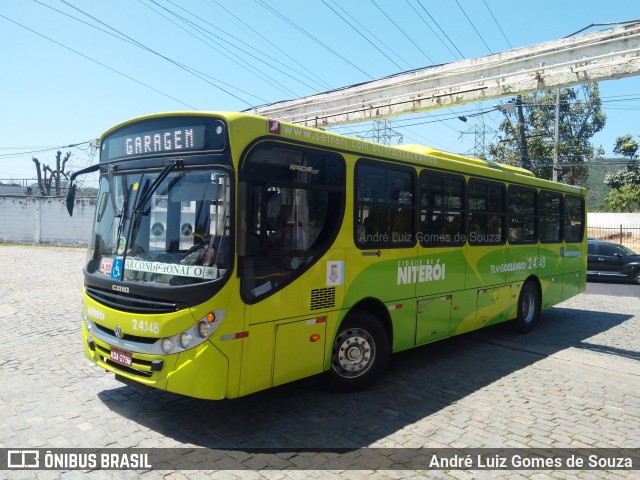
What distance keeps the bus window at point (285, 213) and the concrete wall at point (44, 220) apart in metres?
28.2

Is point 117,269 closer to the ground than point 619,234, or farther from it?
closer to the ground

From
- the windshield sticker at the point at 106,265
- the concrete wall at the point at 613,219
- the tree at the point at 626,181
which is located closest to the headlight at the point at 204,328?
the windshield sticker at the point at 106,265

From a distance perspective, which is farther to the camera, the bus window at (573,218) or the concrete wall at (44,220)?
the concrete wall at (44,220)

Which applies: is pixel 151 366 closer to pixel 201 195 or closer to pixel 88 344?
pixel 88 344

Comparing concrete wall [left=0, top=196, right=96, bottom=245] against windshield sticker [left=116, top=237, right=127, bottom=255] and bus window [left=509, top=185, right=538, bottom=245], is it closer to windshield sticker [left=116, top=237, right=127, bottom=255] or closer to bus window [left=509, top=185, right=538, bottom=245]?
bus window [left=509, top=185, right=538, bottom=245]

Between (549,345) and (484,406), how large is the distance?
3.80m

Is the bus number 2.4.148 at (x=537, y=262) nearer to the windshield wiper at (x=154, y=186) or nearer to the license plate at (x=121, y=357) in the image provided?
the windshield wiper at (x=154, y=186)

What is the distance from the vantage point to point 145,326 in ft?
14.8

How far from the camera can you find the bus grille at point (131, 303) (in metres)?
4.43

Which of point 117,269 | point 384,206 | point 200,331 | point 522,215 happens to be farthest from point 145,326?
point 522,215

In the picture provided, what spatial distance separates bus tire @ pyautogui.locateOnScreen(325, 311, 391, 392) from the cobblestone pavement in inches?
7.5

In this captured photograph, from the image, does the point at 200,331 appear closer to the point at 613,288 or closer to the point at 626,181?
the point at 613,288

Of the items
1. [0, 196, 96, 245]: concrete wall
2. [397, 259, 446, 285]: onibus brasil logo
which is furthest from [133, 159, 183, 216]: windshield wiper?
[0, 196, 96, 245]: concrete wall

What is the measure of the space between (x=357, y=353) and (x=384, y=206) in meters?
1.81
